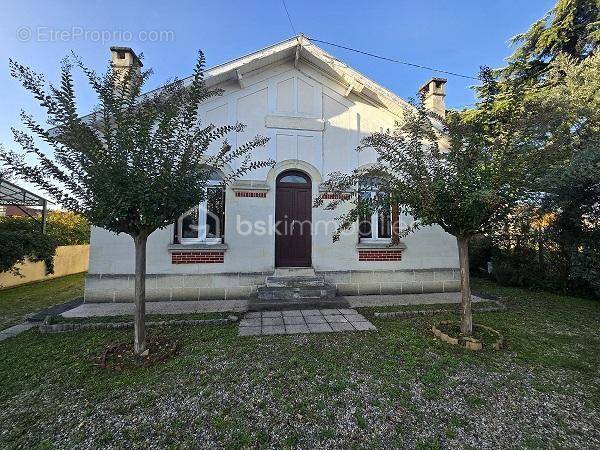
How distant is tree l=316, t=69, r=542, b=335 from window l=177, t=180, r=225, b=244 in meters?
3.48

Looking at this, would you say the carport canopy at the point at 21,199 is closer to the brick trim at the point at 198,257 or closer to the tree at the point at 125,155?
the brick trim at the point at 198,257

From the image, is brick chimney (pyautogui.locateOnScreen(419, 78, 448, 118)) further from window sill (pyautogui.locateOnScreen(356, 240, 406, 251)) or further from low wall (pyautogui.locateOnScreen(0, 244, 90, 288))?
low wall (pyautogui.locateOnScreen(0, 244, 90, 288))

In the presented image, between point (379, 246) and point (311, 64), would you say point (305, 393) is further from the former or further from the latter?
point (311, 64)

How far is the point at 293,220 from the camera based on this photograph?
7285 millimetres

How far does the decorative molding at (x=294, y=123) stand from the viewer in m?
7.06

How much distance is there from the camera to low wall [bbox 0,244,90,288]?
905 cm

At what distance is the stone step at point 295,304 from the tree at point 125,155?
2.43 metres

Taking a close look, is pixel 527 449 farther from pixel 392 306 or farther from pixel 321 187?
pixel 321 187

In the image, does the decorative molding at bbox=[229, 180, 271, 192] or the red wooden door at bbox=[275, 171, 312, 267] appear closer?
the decorative molding at bbox=[229, 180, 271, 192]

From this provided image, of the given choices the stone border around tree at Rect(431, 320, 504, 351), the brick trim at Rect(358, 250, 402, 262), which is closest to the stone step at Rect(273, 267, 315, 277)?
the brick trim at Rect(358, 250, 402, 262)

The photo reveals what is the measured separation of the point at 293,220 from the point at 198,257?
242 cm

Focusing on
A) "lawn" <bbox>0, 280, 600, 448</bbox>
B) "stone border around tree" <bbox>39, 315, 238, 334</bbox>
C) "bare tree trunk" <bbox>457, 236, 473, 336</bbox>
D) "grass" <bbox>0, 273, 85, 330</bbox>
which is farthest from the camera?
"grass" <bbox>0, 273, 85, 330</bbox>

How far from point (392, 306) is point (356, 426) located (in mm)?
3923

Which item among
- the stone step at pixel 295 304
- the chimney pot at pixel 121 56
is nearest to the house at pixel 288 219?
the chimney pot at pixel 121 56
